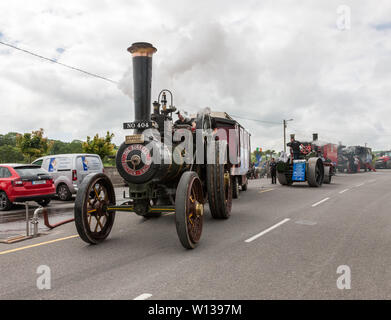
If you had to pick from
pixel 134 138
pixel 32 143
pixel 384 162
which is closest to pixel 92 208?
pixel 134 138

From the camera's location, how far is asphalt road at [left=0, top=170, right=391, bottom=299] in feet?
11.3

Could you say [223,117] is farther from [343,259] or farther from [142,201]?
[343,259]

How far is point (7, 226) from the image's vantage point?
741cm

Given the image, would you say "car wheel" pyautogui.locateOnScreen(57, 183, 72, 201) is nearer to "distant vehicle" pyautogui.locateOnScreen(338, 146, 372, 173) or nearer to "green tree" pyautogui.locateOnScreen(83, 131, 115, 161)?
"green tree" pyautogui.locateOnScreen(83, 131, 115, 161)

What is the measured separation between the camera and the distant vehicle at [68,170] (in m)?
12.3

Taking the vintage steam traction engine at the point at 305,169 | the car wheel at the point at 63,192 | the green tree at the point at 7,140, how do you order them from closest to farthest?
the car wheel at the point at 63,192
the vintage steam traction engine at the point at 305,169
the green tree at the point at 7,140

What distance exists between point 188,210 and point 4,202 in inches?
298

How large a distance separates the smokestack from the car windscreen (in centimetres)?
630

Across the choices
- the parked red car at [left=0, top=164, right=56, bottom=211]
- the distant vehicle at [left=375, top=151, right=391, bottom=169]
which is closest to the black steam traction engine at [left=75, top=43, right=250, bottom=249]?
the parked red car at [left=0, top=164, right=56, bottom=211]

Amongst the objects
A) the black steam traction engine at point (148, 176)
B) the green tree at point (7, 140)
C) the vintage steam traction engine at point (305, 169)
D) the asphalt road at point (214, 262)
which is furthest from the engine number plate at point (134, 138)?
the green tree at point (7, 140)

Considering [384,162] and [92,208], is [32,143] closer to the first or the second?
[92,208]

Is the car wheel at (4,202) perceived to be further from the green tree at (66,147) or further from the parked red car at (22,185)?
the green tree at (66,147)

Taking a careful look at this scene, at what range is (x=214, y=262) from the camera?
4410 millimetres

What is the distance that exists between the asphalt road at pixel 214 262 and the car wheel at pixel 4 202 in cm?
367
